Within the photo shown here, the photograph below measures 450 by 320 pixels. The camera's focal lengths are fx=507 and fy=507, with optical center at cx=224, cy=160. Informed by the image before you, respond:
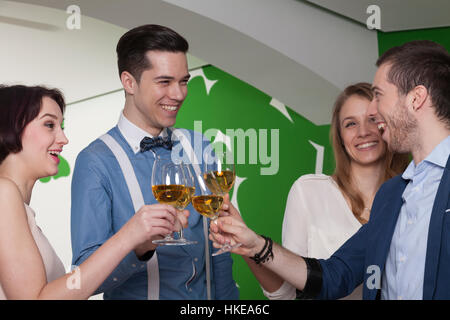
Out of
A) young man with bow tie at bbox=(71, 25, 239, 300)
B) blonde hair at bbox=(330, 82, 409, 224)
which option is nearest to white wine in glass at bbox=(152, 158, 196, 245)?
young man with bow tie at bbox=(71, 25, 239, 300)

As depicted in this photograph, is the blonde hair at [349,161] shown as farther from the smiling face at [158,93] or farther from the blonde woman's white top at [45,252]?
the blonde woman's white top at [45,252]

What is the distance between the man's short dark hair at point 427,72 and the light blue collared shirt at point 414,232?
137 mm

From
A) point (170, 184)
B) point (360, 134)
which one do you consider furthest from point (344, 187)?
point (170, 184)

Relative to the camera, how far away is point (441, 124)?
1804 millimetres

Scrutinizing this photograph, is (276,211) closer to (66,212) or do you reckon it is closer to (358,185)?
(358,185)

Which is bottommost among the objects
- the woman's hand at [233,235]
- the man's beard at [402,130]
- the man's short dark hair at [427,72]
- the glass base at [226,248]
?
the glass base at [226,248]

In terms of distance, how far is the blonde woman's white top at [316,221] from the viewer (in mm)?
2596

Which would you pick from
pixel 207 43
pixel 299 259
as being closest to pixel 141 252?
pixel 299 259

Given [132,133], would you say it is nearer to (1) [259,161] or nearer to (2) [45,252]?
(2) [45,252]

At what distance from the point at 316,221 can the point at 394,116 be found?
36.7 inches

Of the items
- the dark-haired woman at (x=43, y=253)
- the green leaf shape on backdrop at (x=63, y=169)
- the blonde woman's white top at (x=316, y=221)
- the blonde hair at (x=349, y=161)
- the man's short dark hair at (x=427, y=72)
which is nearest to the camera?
the dark-haired woman at (x=43, y=253)

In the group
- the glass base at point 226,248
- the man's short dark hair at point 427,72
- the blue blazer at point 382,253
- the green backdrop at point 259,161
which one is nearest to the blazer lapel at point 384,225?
the blue blazer at point 382,253

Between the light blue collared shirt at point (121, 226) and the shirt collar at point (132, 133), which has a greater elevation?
the shirt collar at point (132, 133)

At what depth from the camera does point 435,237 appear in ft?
5.27
